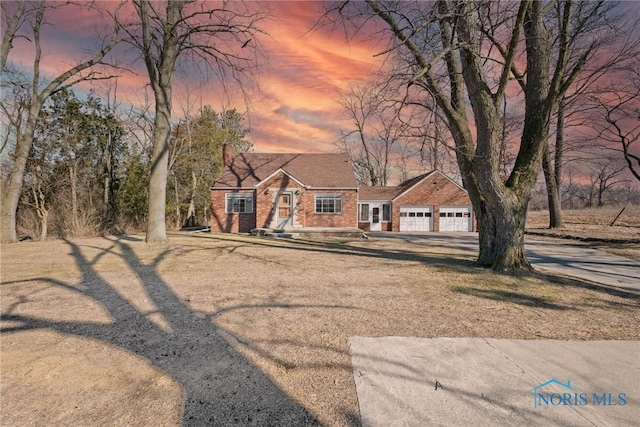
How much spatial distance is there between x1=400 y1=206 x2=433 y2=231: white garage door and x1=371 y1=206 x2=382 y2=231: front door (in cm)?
195

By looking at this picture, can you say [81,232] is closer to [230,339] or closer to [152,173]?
[152,173]

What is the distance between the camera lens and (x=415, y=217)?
26312mm

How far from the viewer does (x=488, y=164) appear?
7453mm

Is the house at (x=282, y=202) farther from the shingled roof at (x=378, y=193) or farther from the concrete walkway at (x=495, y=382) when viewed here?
the concrete walkway at (x=495, y=382)

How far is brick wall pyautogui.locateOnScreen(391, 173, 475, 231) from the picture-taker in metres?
26.1

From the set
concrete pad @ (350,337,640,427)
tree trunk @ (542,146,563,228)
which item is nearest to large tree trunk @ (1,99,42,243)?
concrete pad @ (350,337,640,427)

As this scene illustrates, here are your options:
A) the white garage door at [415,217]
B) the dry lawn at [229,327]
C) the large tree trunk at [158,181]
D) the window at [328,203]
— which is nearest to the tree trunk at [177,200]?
the window at [328,203]

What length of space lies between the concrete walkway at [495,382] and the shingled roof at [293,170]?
1975 centimetres

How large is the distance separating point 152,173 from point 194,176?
20.1 metres

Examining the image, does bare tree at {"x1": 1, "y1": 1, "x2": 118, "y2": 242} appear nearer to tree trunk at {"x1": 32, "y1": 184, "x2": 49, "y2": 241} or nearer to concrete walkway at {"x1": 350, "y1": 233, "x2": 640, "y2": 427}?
tree trunk at {"x1": 32, "y1": 184, "x2": 49, "y2": 241}

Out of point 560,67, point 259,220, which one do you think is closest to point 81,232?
point 259,220

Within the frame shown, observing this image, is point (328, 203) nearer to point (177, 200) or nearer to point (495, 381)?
point (177, 200)

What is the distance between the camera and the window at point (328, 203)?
22.6 metres

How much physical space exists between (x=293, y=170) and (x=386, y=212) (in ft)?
29.3
